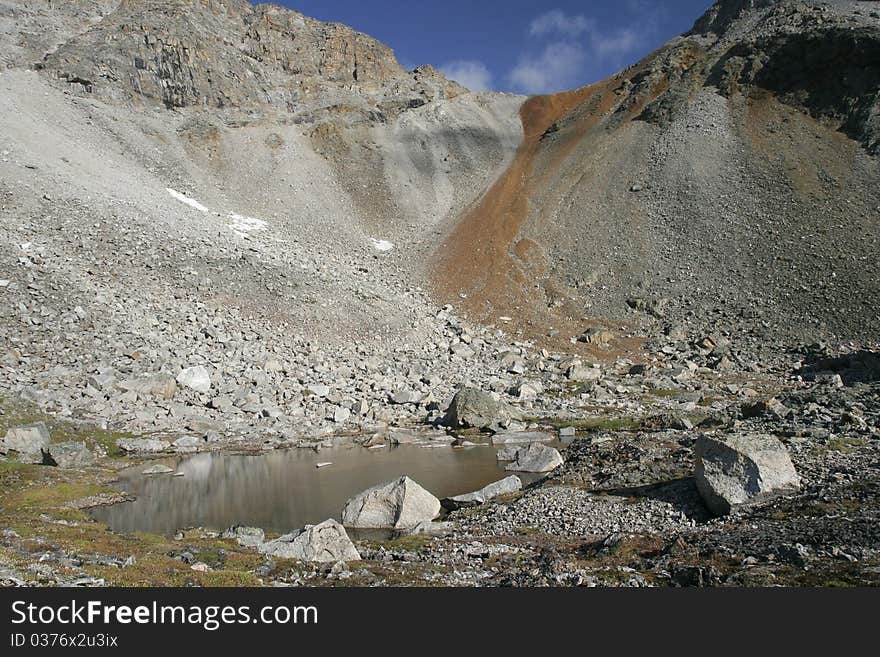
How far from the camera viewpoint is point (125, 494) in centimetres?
2305

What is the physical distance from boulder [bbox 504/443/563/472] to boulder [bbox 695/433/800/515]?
9298 mm

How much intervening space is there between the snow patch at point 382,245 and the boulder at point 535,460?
45.6 metres

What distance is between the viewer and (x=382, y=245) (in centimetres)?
6981

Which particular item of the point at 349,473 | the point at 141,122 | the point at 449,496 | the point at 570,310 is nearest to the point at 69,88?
the point at 141,122

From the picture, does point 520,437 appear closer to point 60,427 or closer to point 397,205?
point 60,427

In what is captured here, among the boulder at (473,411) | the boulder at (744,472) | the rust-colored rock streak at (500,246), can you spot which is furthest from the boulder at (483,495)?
the rust-colored rock streak at (500,246)

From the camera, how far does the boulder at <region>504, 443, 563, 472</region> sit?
25609mm

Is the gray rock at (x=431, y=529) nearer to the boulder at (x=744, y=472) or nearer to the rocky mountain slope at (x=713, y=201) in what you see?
the boulder at (x=744, y=472)

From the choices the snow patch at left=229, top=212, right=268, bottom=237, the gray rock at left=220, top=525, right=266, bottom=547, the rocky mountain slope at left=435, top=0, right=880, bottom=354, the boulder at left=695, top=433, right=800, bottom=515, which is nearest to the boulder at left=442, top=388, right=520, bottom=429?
the gray rock at left=220, top=525, right=266, bottom=547

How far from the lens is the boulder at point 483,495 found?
69.5ft

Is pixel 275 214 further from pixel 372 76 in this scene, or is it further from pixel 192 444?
pixel 372 76

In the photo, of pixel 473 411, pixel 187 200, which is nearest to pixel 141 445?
pixel 473 411

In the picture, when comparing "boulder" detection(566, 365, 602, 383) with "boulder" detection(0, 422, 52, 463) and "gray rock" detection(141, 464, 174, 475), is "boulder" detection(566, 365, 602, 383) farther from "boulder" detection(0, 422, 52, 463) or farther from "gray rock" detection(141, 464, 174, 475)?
"boulder" detection(0, 422, 52, 463)

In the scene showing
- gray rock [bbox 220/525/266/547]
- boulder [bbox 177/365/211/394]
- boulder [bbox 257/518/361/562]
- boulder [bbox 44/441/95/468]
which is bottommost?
boulder [bbox 257/518/361/562]
